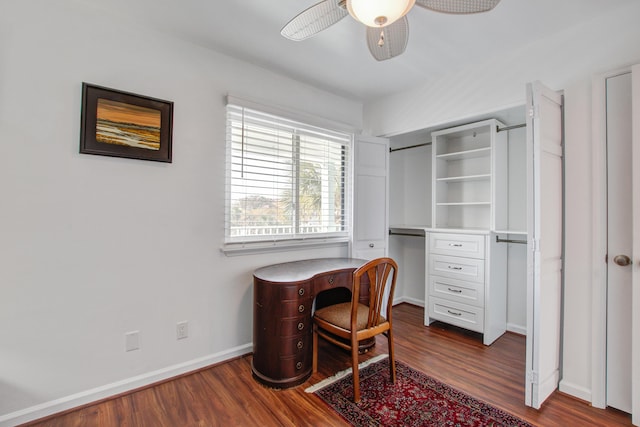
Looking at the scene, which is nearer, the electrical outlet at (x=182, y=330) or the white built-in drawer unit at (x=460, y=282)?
the electrical outlet at (x=182, y=330)

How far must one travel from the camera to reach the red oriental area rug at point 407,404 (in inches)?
69.2

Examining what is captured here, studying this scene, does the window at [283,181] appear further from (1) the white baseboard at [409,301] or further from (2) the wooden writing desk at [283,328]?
(1) the white baseboard at [409,301]

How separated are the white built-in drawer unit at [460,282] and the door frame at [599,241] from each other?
0.90 m

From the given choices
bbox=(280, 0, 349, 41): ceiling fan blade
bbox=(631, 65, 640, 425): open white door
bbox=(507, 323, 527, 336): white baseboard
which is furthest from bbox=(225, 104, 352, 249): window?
bbox=(631, 65, 640, 425): open white door

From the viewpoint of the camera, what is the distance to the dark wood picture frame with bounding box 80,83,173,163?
189 cm

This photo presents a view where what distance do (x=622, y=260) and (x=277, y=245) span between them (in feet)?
7.94

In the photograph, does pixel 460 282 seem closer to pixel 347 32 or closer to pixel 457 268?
pixel 457 268

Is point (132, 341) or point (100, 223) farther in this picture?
point (132, 341)

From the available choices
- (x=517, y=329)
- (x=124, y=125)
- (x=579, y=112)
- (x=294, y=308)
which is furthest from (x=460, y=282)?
(x=124, y=125)

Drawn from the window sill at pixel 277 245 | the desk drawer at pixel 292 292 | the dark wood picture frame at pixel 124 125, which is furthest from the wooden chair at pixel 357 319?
the dark wood picture frame at pixel 124 125

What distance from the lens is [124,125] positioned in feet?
6.58

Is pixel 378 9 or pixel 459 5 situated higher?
pixel 459 5

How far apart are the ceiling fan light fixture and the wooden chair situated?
1330mm

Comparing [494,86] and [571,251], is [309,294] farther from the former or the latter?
[494,86]
